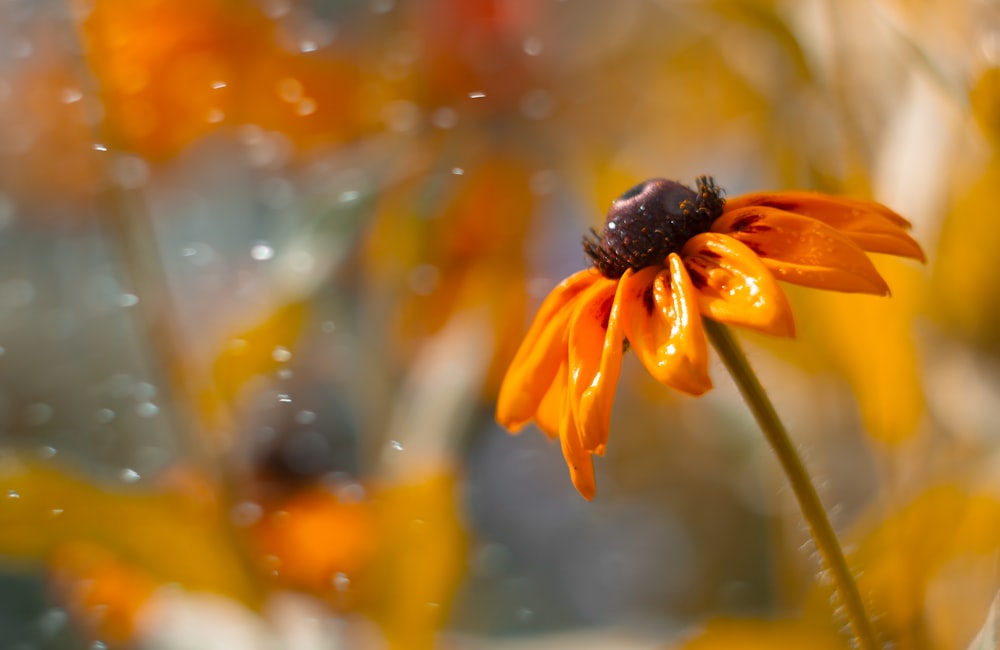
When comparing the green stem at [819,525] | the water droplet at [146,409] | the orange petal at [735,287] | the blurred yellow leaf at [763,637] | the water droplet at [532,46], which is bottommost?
the water droplet at [146,409]

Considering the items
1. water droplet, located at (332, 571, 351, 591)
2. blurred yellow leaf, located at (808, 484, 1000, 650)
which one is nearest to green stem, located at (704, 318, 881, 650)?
blurred yellow leaf, located at (808, 484, 1000, 650)

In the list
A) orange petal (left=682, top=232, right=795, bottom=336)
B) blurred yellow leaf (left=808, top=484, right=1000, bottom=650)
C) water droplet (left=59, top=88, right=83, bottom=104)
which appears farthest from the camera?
water droplet (left=59, top=88, right=83, bottom=104)

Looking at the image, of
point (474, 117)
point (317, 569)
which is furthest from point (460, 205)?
point (317, 569)

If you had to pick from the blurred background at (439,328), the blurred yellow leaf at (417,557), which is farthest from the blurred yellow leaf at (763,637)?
the blurred yellow leaf at (417,557)

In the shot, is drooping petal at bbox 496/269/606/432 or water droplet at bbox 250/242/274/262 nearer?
drooping petal at bbox 496/269/606/432

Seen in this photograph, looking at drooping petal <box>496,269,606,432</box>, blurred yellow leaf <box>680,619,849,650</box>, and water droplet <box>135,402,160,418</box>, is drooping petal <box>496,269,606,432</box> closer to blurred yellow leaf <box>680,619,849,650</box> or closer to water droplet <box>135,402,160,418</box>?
blurred yellow leaf <box>680,619,849,650</box>

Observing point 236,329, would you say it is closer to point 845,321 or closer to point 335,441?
point 335,441

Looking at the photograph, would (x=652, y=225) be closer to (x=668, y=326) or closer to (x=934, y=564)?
(x=668, y=326)

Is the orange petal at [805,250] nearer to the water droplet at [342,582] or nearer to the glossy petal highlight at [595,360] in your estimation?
the glossy petal highlight at [595,360]

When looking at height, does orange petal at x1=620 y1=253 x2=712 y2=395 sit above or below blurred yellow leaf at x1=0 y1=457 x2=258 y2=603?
above
